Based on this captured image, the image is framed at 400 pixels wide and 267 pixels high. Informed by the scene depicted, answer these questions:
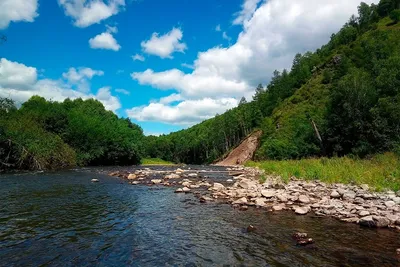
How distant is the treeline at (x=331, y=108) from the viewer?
39.6 metres

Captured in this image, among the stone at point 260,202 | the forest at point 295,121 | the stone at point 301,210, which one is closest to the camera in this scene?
the stone at point 301,210

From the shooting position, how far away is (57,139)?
5034cm

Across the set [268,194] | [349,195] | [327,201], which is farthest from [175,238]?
[349,195]

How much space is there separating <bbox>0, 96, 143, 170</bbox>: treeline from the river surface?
93.7ft

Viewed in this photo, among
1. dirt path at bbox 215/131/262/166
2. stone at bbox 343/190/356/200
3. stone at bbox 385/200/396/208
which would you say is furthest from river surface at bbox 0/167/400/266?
dirt path at bbox 215/131/262/166

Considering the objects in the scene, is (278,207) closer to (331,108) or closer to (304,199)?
(304,199)

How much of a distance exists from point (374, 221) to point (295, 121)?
66.6 metres

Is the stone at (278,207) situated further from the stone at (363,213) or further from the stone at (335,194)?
→ the stone at (363,213)

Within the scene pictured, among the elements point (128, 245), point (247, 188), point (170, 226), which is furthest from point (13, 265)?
point (247, 188)

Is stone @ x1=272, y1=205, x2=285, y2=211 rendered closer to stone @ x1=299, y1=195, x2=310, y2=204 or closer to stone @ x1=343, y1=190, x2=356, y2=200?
stone @ x1=299, y1=195, x2=310, y2=204

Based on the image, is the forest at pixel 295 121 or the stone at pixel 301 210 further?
the forest at pixel 295 121

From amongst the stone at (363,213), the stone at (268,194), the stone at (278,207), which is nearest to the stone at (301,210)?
the stone at (278,207)

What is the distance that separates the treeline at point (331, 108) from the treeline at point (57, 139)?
127ft

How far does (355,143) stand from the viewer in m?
41.9
